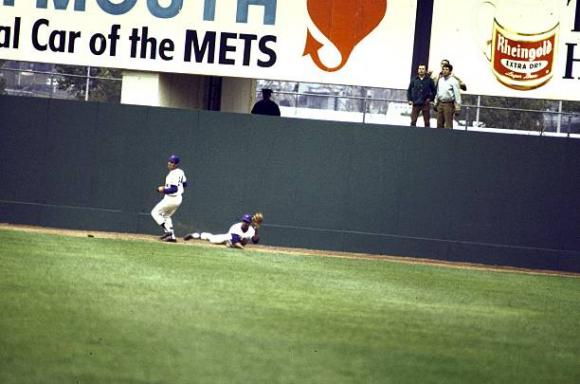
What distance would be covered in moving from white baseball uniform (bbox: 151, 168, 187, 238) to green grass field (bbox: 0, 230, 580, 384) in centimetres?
442

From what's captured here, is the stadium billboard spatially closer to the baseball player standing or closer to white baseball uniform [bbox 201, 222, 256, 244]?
the baseball player standing

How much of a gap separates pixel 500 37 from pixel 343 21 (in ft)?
11.8

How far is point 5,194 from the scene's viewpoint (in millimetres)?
30734

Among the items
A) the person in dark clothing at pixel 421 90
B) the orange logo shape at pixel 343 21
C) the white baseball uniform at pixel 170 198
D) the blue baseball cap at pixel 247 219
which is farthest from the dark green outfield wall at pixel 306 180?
the blue baseball cap at pixel 247 219

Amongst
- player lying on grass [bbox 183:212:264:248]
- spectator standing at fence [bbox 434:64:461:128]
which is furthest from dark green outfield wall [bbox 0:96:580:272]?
player lying on grass [bbox 183:212:264:248]

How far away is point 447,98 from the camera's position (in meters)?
29.4

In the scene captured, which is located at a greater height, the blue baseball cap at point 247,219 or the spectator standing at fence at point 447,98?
the spectator standing at fence at point 447,98

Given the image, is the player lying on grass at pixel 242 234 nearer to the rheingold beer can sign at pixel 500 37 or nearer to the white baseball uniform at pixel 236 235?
the white baseball uniform at pixel 236 235

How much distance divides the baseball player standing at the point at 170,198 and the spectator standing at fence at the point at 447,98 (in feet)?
19.6

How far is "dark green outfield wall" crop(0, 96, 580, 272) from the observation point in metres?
29.1

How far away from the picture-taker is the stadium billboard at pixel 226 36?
30453mm

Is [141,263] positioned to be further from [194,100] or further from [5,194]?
[194,100]

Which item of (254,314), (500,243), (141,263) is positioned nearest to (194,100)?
(500,243)

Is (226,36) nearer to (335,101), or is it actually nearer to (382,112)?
(335,101)
